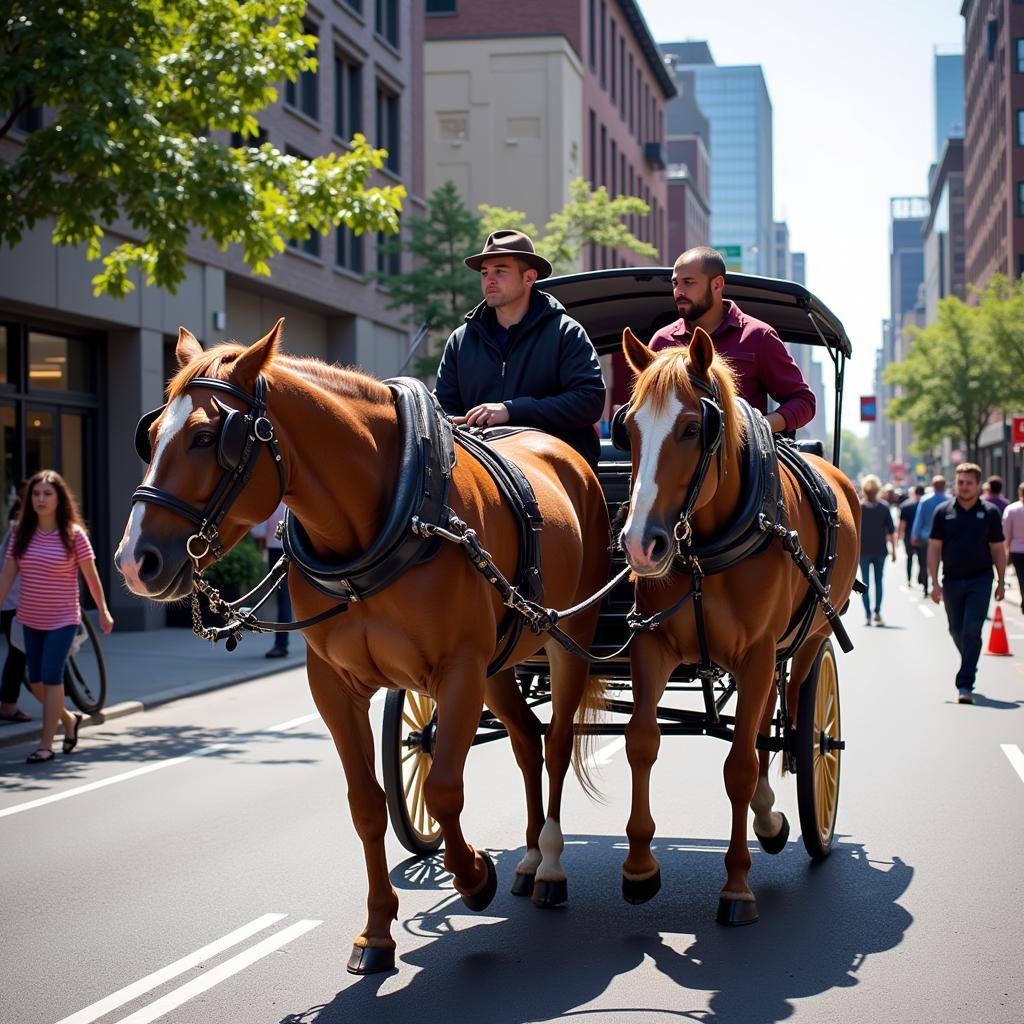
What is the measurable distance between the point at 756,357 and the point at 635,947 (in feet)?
9.10

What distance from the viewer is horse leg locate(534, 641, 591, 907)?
6160 millimetres

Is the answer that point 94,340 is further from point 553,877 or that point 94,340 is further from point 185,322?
point 553,877

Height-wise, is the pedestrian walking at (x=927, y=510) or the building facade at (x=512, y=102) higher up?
the building facade at (x=512, y=102)

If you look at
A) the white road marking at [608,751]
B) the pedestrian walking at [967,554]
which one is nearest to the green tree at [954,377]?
the pedestrian walking at [967,554]

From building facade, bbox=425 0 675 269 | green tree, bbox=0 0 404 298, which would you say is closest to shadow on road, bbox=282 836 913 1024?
green tree, bbox=0 0 404 298

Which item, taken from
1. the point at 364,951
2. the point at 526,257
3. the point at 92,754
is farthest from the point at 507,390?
the point at 92,754

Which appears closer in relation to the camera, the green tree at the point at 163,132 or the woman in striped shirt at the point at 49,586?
the woman in striped shirt at the point at 49,586

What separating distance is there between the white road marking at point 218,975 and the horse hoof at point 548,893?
0.90m

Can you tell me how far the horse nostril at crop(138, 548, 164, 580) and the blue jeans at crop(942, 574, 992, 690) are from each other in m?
10.5

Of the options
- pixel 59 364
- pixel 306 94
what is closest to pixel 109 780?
pixel 59 364

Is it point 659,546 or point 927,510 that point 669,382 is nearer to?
point 659,546

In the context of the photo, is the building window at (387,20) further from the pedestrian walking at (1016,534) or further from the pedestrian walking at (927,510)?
the pedestrian walking at (1016,534)

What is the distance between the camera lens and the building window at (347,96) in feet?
105

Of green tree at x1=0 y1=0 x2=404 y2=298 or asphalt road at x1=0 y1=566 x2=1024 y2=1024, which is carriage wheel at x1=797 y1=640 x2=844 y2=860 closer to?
asphalt road at x1=0 y1=566 x2=1024 y2=1024
